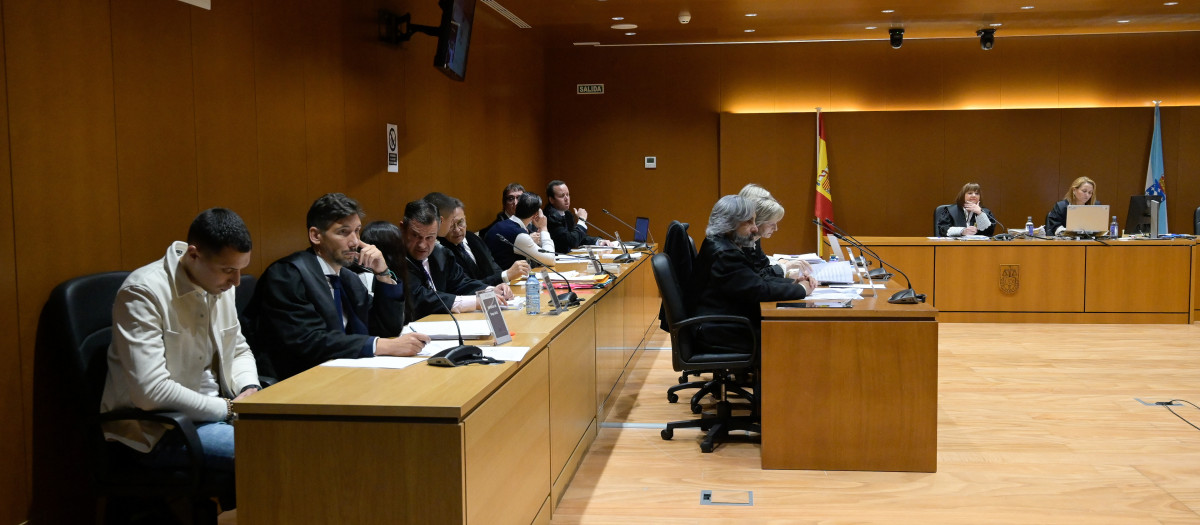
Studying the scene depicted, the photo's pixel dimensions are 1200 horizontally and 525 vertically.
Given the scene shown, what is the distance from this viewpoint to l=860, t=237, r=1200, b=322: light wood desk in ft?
24.6

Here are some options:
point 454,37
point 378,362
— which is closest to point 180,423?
point 378,362

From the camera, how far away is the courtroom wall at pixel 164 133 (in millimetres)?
2607

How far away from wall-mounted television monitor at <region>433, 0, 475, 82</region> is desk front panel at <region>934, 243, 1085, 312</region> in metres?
4.27

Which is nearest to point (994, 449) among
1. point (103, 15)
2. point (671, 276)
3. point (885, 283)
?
point (885, 283)

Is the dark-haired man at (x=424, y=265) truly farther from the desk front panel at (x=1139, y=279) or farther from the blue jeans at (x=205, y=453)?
the desk front panel at (x=1139, y=279)

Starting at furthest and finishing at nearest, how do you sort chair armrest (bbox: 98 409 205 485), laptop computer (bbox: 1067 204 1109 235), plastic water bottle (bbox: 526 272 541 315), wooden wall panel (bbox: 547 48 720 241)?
wooden wall panel (bbox: 547 48 720 241) → laptop computer (bbox: 1067 204 1109 235) → plastic water bottle (bbox: 526 272 541 315) → chair armrest (bbox: 98 409 205 485)

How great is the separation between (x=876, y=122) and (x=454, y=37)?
576 cm

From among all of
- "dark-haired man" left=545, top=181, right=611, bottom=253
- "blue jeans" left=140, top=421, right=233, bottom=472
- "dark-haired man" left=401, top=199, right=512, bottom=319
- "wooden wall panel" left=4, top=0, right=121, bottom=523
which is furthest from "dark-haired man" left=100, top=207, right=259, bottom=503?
"dark-haired man" left=545, top=181, right=611, bottom=253

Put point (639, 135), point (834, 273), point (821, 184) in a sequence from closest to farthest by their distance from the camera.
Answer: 1. point (834, 273)
2. point (821, 184)
3. point (639, 135)

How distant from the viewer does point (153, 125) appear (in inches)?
127

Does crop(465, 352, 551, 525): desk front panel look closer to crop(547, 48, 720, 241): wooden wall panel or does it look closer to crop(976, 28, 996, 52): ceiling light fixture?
crop(547, 48, 720, 241): wooden wall panel

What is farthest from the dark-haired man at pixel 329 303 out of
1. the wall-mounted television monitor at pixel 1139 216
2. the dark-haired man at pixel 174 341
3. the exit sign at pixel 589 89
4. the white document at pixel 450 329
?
the exit sign at pixel 589 89

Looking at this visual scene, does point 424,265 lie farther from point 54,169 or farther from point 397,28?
point 397,28

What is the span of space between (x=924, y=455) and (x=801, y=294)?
31.5 inches
